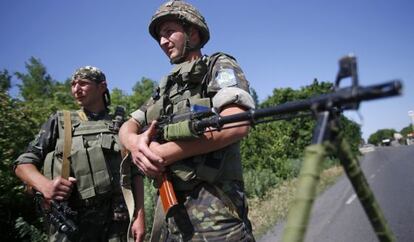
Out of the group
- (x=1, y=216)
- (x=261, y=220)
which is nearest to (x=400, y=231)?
(x=261, y=220)

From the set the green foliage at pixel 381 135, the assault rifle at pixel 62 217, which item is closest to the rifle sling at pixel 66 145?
the assault rifle at pixel 62 217

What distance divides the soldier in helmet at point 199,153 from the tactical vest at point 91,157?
932 millimetres

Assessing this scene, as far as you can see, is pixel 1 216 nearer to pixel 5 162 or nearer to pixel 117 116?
pixel 5 162

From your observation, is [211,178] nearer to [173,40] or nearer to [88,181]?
[173,40]

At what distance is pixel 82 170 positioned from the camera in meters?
2.93

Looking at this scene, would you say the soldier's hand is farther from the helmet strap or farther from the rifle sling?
the rifle sling

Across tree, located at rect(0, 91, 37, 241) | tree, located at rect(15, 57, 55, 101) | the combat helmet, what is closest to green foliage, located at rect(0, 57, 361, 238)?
tree, located at rect(0, 91, 37, 241)

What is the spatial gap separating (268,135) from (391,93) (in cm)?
1535

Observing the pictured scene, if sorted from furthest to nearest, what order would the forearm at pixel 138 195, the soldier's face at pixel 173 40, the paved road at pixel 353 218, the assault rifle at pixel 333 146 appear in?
the paved road at pixel 353 218
the forearm at pixel 138 195
the soldier's face at pixel 173 40
the assault rifle at pixel 333 146

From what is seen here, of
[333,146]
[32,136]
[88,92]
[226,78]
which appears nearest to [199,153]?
[226,78]

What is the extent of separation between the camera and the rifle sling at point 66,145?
2934 mm

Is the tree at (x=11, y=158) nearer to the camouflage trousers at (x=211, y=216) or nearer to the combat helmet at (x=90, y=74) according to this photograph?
the combat helmet at (x=90, y=74)

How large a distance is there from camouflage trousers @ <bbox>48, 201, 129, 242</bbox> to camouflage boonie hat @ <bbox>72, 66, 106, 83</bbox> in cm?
114

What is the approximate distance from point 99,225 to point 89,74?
1351 mm
